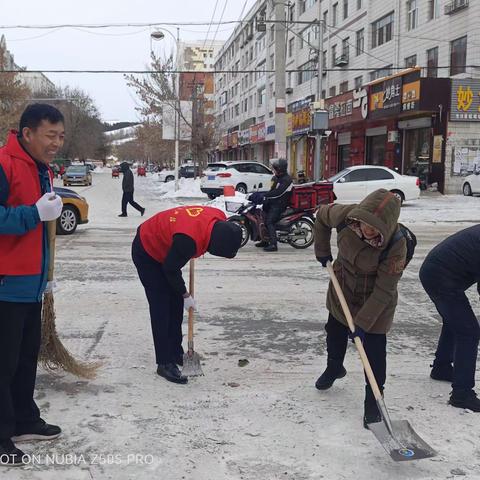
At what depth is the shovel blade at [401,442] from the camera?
306cm

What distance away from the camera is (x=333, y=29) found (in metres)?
38.9

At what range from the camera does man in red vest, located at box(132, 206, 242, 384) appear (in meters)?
3.83

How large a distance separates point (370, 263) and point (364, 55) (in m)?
33.6

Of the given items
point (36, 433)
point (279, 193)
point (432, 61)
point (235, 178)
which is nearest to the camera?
point (36, 433)

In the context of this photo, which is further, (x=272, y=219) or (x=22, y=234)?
(x=272, y=219)

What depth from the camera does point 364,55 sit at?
3453 centimetres

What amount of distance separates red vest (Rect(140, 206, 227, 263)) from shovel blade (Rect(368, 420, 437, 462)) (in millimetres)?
1591

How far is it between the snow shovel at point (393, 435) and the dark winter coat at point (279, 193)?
696cm

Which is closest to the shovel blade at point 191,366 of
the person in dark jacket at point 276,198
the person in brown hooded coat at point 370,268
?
the person in brown hooded coat at point 370,268

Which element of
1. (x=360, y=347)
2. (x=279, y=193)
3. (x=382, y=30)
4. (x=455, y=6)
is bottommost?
(x=360, y=347)

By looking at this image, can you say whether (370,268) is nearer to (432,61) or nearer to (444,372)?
(444,372)

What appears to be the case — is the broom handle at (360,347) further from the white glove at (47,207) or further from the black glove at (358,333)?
the white glove at (47,207)

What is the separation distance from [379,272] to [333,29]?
38642mm

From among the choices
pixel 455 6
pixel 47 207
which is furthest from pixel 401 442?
pixel 455 6
